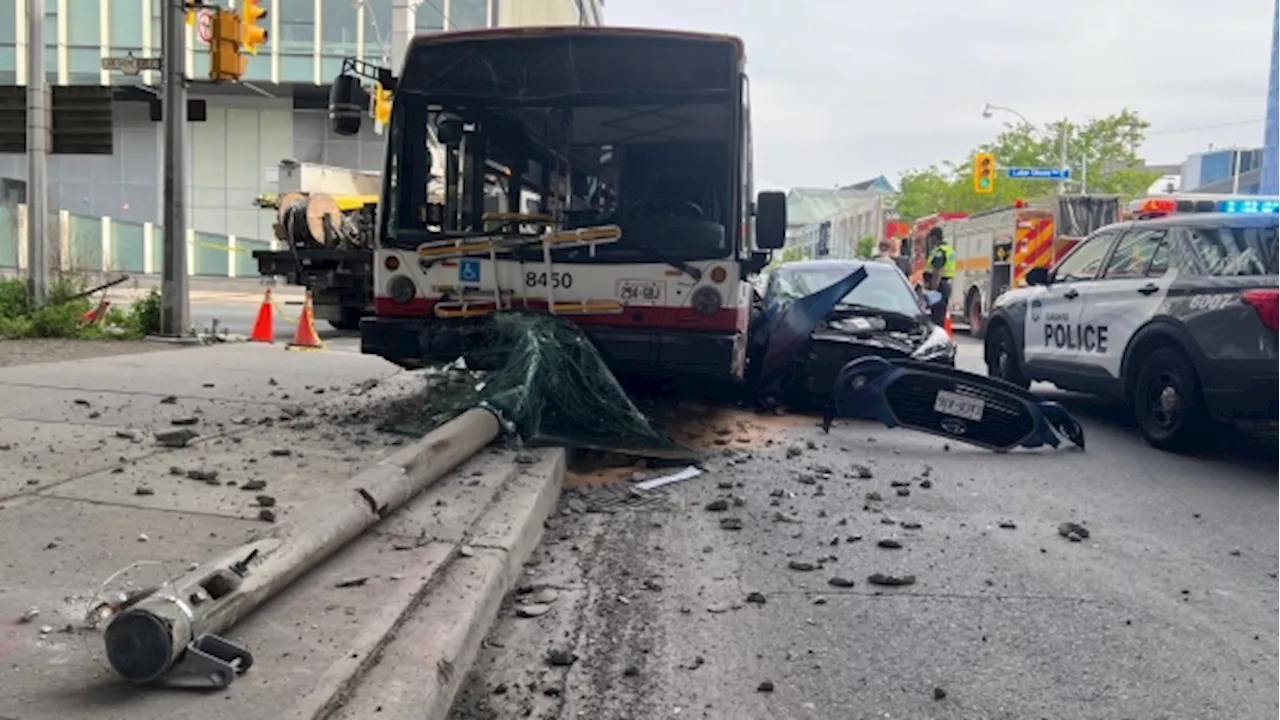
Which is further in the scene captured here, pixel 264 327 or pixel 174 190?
pixel 264 327

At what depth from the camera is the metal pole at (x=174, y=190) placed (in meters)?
13.5

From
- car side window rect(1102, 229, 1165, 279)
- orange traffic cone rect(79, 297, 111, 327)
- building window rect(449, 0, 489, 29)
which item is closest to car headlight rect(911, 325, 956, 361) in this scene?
car side window rect(1102, 229, 1165, 279)

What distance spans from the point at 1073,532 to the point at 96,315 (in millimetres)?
12131

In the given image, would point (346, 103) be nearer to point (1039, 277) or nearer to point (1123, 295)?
point (1123, 295)

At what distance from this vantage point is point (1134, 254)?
966 cm

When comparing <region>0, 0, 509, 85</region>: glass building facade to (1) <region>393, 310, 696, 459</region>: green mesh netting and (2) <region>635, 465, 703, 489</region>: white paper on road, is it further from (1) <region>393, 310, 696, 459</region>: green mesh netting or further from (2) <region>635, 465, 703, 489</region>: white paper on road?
(2) <region>635, 465, 703, 489</region>: white paper on road

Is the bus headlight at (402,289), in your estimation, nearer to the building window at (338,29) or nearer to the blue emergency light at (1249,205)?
the blue emergency light at (1249,205)

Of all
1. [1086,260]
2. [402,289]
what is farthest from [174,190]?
[1086,260]

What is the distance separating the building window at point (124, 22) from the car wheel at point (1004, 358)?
36.8 metres

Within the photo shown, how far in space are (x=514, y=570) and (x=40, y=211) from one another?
462 inches

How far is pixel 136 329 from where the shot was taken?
13.6 meters

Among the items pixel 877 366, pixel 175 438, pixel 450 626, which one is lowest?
pixel 450 626

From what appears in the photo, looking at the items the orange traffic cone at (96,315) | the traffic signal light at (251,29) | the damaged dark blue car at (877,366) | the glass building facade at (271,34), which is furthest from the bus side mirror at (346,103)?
the glass building facade at (271,34)

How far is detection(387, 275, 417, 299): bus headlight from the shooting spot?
8008 millimetres
